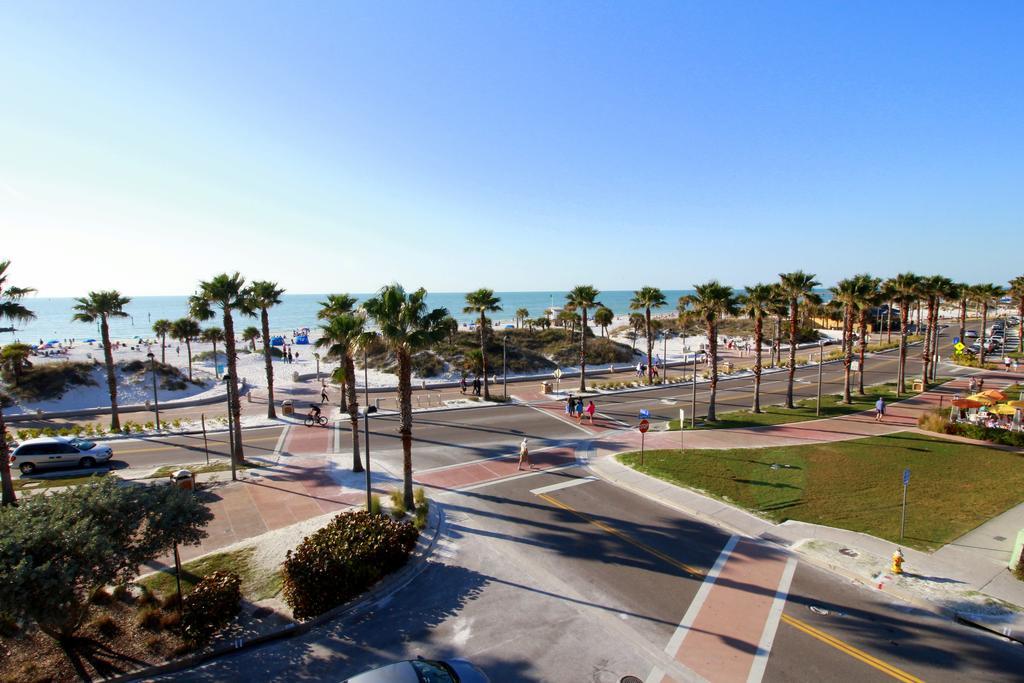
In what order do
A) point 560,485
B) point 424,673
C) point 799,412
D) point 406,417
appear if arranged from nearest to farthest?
1. point 424,673
2. point 406,417
3. point 560,485
4. point 799,412

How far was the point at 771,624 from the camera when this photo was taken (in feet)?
35.9

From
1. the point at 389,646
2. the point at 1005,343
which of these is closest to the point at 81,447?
the point at 389,646

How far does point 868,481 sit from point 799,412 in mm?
15120

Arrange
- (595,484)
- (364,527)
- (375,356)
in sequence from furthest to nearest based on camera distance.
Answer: (375,356) → (595,484) → (364,527)

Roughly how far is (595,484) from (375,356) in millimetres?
41252

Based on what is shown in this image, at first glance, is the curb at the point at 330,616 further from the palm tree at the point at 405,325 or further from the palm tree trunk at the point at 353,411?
the palm tree trunk at the point at 353,411

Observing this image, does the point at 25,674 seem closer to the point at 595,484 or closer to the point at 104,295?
the point at 595,484

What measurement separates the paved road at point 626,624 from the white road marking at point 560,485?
378cm

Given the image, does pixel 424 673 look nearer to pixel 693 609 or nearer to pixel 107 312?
pixel 693 609

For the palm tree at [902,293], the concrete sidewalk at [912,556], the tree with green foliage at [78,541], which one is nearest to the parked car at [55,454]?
the tree with green foliage at [78,541]

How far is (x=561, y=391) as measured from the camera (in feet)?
136

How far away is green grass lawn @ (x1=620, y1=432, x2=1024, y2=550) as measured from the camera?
15.9 meters

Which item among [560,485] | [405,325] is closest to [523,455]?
[560,485]

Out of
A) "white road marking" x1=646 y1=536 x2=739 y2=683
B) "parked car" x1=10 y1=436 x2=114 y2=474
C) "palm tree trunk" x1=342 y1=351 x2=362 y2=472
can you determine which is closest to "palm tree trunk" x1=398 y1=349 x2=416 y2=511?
"palm tree trunk" x1=342 y1=351 x2=362 y2=472
